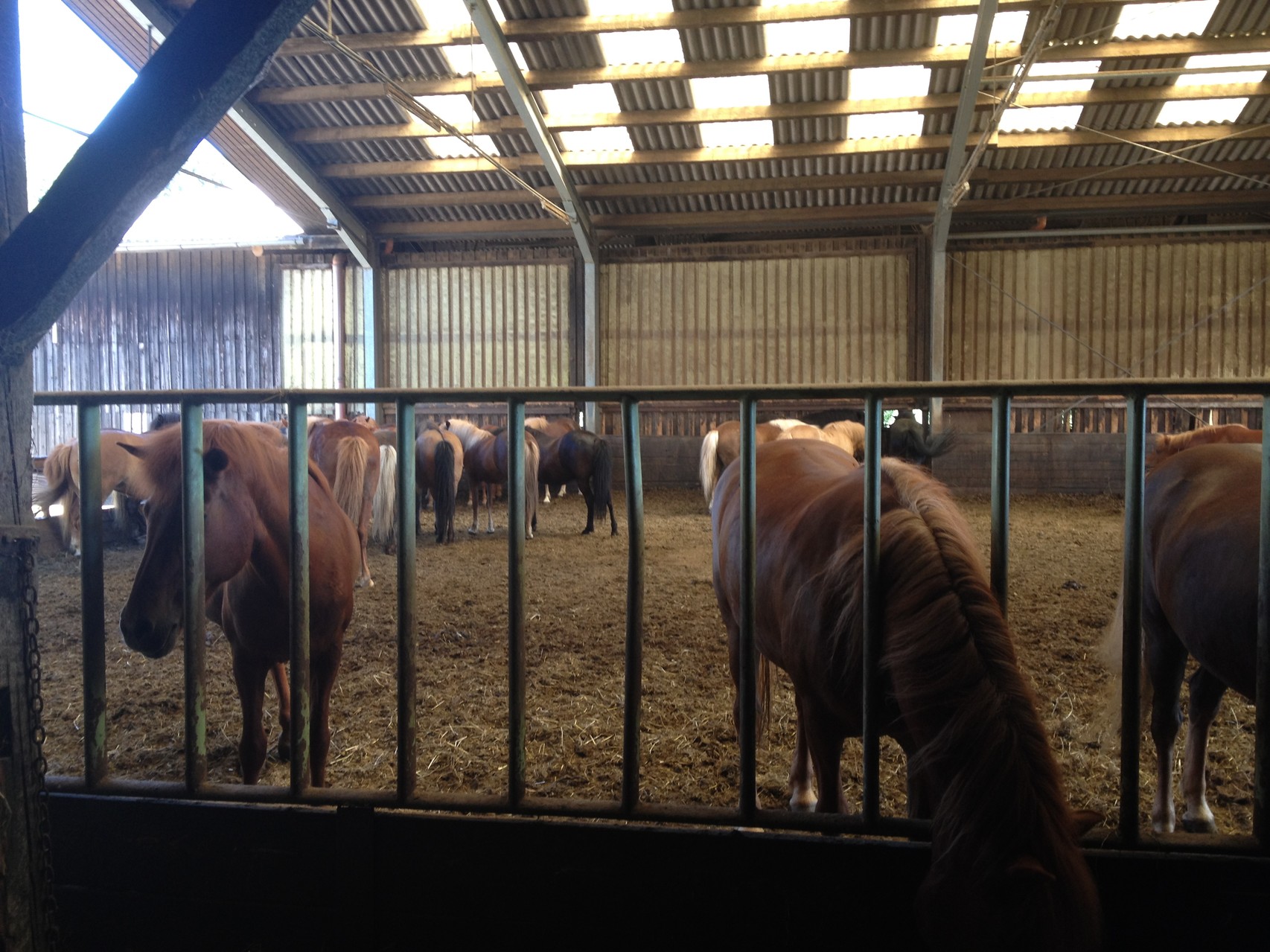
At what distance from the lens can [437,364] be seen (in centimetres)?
1482

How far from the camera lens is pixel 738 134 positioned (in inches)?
467

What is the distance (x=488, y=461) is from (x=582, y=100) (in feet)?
19.2

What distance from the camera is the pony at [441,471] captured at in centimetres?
871

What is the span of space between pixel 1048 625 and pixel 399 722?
4577 millimetres

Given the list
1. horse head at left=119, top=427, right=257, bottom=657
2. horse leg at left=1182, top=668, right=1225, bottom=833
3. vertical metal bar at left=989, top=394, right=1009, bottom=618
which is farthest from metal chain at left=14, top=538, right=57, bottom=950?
horse leg at left=1182, top=668, right=1225, bottom=833

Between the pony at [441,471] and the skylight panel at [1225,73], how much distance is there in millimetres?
10591

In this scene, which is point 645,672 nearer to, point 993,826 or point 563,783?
point 563,783

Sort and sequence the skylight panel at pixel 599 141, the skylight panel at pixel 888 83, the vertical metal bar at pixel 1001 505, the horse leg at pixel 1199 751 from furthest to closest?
the skylight panel at pixel 599 141, the skylight panel at pixel 888 83, the horse leg at pixel 1199 751, the vertical metal bar at pixel 1001 505

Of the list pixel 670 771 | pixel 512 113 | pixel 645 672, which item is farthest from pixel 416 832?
pixel 512 113

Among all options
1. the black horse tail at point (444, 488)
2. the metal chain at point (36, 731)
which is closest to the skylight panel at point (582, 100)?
the black horse tail at point (444, 488)

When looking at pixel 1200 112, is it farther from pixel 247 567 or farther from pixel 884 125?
pixel 247 567

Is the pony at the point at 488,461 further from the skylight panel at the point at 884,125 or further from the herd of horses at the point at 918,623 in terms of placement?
the skylight panel at the point at 884,125

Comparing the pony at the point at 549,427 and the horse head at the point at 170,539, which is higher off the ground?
the pony at the point at 549,427

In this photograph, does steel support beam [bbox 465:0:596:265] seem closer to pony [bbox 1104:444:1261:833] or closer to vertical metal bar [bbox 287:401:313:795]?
vertical metal bar [bbox 287:401:313:795]
